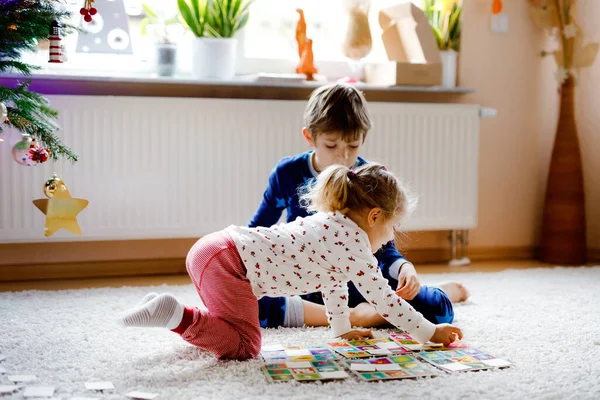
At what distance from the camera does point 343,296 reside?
5.52ft

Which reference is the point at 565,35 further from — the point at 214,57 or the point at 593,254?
the point at 214,57

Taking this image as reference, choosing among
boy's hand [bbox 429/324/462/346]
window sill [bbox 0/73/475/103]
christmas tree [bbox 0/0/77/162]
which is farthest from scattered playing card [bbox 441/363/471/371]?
window sill [bbox 0/73/475/103]

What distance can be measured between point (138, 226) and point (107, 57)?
0.69m

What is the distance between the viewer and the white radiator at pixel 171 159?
2.50 m

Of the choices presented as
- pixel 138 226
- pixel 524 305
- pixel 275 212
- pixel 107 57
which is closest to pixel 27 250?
pixel 138 226

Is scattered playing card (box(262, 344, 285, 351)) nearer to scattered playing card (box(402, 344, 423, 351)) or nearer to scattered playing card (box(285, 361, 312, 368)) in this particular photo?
Result: scattered playing card (box(285, 361, 312, 368))

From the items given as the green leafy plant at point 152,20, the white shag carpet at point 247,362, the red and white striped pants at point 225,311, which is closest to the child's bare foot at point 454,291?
the white shag carpet at point 247,362

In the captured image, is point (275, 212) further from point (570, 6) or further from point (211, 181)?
point (570, 6)

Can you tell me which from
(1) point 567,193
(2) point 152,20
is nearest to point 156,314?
(2) point 152,20

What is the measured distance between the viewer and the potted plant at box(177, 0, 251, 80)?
2.70m

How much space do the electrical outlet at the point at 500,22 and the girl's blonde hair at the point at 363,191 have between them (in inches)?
69.3

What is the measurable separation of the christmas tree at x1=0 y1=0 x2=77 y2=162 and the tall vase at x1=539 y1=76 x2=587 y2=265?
2.04 meters

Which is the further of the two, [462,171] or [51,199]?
[462,171]

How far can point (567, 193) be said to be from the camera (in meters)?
3.09
